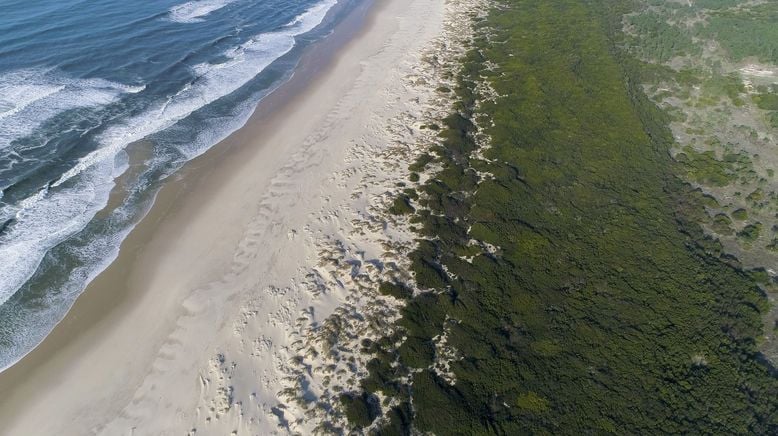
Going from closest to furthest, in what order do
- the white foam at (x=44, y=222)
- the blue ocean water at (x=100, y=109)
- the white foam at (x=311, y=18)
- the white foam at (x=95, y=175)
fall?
the white foam at (x=44, y=222), the blue ocean water at (x=100, y=109), the white foam at (x=95, y=175), the white foam at (x=311, y=18)

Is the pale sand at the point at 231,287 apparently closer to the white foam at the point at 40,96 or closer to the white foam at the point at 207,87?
the white foam at the point at 207,87

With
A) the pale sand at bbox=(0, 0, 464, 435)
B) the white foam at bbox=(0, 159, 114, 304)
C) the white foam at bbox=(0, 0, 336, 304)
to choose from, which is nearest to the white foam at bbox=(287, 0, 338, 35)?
the white foam at bbox=(0, 0, 336, 304)

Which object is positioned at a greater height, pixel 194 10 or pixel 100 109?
pixel 194 10

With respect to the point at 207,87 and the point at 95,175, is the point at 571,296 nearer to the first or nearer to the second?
the point at 95,175

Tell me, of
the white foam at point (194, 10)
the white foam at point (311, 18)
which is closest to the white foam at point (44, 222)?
the white foam at point (194, 10)

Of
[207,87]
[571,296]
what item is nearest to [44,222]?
[207,87]

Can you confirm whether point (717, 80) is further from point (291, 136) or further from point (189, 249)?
point (189, 249)
